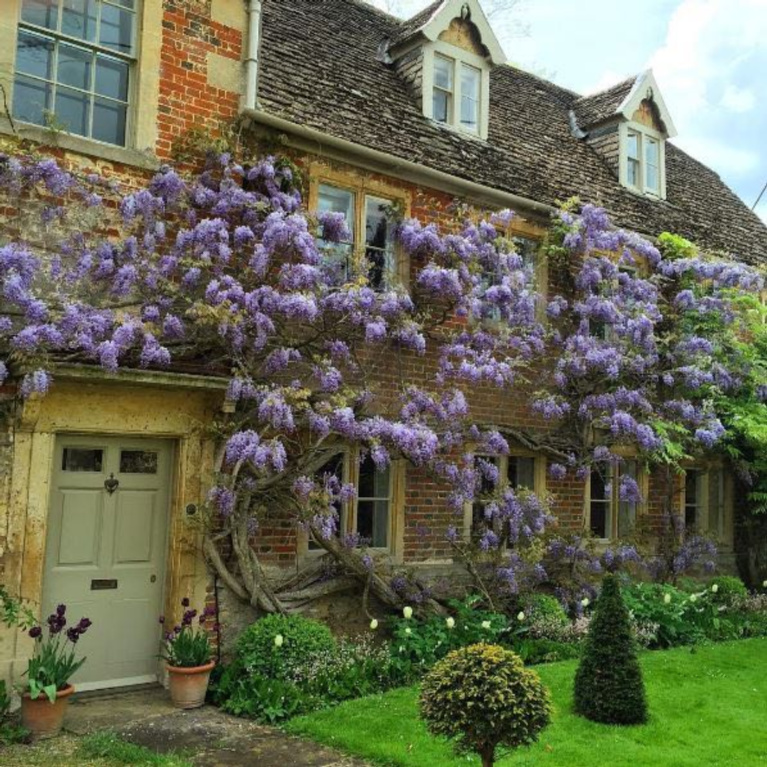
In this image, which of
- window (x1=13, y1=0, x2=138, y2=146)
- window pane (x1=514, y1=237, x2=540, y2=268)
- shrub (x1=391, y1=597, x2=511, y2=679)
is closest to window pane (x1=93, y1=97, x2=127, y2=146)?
window (x1=13, y1=0, x2=138, y2=146)

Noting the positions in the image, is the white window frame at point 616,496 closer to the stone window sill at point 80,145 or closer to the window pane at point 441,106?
the window pane at point 441,106

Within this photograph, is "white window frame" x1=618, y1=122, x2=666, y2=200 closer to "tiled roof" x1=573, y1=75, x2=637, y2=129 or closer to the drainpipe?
"tiled roof" x1=573, y1=75, x2=637, y2=129

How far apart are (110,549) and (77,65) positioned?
5.02m

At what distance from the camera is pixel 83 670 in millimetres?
8047

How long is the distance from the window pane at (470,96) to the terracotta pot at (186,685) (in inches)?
359

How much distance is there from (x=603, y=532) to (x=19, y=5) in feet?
35.4

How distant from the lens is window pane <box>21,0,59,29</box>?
818 cm

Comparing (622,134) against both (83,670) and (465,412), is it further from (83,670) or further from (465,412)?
(83,670)

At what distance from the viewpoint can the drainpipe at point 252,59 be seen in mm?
9375

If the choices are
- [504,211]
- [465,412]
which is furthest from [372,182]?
[465,412]

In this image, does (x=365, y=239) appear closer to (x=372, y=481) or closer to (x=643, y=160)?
(x=372, y=481)

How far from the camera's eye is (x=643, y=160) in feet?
51.7

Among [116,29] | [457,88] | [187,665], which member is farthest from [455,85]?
[187,665]

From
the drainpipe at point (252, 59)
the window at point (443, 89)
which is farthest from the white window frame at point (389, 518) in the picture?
the window at point (443, 89)
